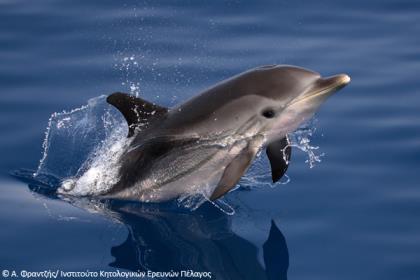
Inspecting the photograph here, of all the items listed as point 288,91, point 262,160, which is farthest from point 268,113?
point 262,160

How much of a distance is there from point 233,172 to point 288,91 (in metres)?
0.88

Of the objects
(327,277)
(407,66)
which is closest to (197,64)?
(407,66)

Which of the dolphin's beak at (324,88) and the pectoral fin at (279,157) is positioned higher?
Answer: the dolphin's beak at (324,88)

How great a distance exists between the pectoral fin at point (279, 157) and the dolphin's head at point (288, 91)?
1.36 ft

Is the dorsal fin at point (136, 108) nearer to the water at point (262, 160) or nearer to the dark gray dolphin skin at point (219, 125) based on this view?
the dark gray dolphin skin at point (219, 125)

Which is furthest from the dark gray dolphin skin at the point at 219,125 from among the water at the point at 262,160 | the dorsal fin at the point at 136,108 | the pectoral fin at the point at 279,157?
the water at the point at 262,160

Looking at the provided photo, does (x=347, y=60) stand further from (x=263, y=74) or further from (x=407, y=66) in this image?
(x=263, y=74)

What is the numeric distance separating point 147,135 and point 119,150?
49 cm

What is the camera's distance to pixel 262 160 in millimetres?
8992

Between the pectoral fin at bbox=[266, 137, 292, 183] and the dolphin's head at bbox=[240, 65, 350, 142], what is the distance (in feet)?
1.36

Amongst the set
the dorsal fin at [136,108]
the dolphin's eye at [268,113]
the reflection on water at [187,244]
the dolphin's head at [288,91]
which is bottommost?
the reflection on water at [187,244]

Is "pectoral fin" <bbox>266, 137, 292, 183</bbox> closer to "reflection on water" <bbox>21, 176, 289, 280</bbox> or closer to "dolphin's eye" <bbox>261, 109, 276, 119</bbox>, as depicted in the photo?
"dolphin's eye" <bbox>261, 109, 276, 119</bbox>

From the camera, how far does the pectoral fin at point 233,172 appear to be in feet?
24.1

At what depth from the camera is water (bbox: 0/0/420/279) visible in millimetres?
7305
